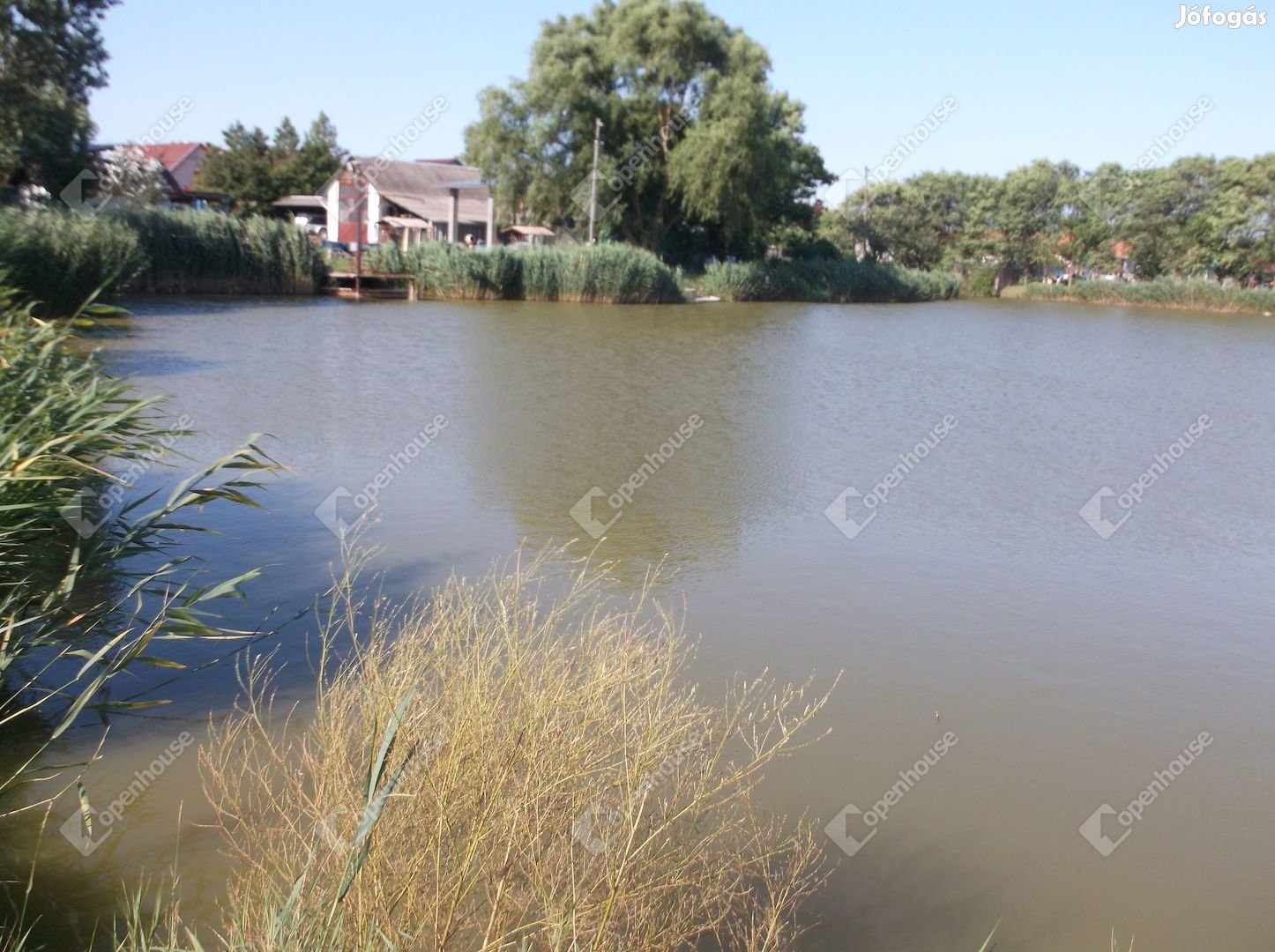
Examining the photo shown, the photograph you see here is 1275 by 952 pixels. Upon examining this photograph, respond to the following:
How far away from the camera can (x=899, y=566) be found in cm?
796

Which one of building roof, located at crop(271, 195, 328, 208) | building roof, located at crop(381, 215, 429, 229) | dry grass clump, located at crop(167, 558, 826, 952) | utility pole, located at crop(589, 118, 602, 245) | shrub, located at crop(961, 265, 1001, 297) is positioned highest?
utility pole, located at crop(589, 118, 602, 245)

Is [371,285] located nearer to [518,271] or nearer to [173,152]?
[518,271]

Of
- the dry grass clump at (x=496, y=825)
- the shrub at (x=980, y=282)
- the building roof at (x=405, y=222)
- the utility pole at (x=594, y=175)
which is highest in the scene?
the utility pole at (x=594, y=175)

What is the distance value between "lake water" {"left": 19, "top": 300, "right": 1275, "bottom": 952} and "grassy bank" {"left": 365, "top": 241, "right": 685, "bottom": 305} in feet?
38.6

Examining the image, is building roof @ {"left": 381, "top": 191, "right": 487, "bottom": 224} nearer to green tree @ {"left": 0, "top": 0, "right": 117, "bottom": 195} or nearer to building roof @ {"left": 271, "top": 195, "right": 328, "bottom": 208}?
building roof @ {"left": 271, "top": 195, "right": 328, "bottom": 208}

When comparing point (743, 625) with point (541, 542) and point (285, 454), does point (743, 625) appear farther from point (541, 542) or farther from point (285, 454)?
point (285, 454)

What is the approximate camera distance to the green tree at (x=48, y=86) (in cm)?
2648

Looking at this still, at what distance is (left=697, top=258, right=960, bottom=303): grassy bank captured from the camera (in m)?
38.1

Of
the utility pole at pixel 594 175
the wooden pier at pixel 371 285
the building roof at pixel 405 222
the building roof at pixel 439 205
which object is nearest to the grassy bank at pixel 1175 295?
the utility pole at pixel 594 175

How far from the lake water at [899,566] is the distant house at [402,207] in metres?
26.9

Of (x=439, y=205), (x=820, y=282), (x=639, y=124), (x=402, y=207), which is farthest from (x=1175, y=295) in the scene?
(x=402, y=207)

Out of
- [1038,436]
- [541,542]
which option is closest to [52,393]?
[541,542]

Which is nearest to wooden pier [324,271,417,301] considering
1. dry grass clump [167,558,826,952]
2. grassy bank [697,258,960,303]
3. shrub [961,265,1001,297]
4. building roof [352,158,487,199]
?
grassy bank [697,258,960,303]

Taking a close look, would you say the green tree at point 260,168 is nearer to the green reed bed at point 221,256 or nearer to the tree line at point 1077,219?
the green reed bed at point 221,256
